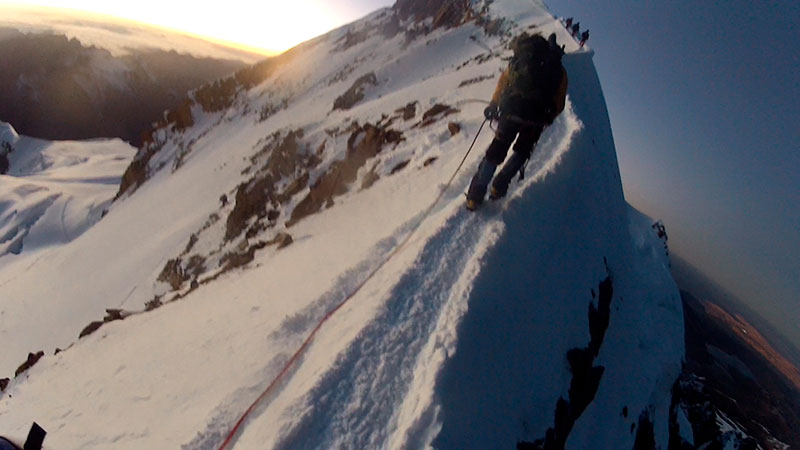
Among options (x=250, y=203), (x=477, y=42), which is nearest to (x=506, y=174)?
(x=250, y=203)

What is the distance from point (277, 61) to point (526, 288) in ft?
190

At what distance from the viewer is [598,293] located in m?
8.30

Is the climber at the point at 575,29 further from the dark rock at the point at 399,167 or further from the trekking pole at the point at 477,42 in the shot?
the dark rock at the point at 399,167

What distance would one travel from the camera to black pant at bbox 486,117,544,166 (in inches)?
227

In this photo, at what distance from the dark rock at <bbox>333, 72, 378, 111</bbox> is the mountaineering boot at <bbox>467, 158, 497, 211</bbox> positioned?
24811 mm

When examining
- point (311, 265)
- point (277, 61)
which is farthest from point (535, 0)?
point (311, 265)

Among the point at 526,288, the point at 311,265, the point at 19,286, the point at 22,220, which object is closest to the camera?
the point at 526,288

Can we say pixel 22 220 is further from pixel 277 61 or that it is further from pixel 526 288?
pixel 526 288

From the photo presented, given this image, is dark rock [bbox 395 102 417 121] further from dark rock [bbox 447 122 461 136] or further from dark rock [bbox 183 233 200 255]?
dark rock [bbox 183 233 200 255]

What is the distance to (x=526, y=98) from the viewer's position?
18.1 feet

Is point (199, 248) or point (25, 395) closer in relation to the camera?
point (25, 395)

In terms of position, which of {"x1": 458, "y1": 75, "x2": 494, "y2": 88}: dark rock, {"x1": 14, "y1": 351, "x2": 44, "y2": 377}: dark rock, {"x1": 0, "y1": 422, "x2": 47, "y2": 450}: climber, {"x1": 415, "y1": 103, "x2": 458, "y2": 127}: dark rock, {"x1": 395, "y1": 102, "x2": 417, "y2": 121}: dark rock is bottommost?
{"x1": 14, "y1": 351, "x2": 44, "y2": 377}: dark rock

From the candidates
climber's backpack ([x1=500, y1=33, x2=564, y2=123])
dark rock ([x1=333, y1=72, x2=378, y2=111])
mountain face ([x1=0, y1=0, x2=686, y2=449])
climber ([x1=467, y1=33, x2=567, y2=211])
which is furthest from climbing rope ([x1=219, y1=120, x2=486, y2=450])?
dark rock ([x1=333, y1=72, x2=378, y2=111])

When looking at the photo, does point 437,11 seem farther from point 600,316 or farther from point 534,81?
point 534,81
